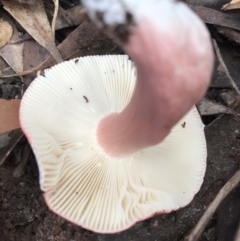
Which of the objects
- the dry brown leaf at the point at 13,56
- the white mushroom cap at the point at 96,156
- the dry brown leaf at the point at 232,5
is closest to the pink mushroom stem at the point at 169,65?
the white mushroom cap at the point at 96,156

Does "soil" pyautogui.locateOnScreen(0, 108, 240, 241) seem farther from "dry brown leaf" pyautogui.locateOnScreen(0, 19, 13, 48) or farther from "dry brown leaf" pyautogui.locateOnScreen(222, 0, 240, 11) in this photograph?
"dry brown leaf" pyautogui.locateOnScreen(222, 0, 240, 11)

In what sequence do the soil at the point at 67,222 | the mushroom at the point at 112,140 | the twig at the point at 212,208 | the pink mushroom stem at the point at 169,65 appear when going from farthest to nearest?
the soil at the point at 67,222, the twig at the point at 212,208, the mushroom at the point at 112,140, the pink mushroom stem at the point at 169,65

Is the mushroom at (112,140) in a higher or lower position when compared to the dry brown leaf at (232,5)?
higher

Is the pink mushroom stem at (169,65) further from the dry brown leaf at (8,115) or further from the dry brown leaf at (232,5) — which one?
the dry brown leaf at (232,5)

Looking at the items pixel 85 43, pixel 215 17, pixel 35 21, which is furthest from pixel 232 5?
pixel 35 21

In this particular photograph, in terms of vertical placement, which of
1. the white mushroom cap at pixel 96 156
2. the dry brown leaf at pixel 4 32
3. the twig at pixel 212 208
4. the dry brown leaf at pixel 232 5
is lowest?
the twig at pixel 212 208

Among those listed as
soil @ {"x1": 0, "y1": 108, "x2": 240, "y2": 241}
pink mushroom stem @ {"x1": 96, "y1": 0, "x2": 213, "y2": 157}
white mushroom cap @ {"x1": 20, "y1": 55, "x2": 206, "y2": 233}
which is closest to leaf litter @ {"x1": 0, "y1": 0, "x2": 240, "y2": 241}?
soil @ {"x1": 0, "y1": 108, "x2": 240, "y2": 241}

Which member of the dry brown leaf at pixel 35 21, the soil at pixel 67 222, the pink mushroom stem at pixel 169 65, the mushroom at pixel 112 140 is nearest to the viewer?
the pink mushroom stem at pixel 169 65

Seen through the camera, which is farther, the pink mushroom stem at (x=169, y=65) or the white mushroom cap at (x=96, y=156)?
the white mushroom cap at (x=96, y=156)
